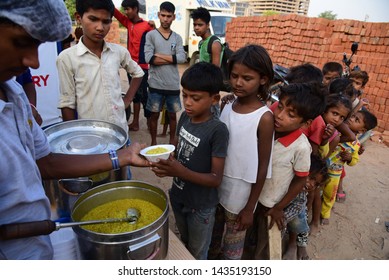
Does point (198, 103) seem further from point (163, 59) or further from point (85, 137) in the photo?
point (163, 59)

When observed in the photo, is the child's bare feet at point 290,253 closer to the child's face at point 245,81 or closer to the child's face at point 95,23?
the child's face at point 245,81

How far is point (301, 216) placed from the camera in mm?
2322

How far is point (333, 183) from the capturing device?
2.96 meters

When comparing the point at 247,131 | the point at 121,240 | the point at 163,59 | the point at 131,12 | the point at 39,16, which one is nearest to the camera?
the point at 39,16

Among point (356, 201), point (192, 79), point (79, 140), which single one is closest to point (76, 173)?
point (79, 140)

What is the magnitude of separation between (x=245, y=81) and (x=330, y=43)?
6240 mm

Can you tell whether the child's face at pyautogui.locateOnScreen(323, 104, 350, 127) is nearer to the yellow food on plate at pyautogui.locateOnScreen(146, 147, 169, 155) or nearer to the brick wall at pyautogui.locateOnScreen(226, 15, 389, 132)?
the yellow food on plate at pyautogui.locateOnScreen(146, 147, 169, 155)

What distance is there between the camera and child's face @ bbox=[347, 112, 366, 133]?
3.06 meters

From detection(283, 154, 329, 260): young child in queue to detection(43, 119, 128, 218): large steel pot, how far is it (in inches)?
54.5

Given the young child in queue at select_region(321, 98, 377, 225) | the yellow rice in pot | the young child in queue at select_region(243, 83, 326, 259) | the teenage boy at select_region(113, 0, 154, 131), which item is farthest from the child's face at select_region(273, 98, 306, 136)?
the teenage boy at select_region(113, 0, 154, 131)

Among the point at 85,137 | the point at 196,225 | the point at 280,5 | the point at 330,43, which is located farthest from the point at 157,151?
→ the point at 280,5

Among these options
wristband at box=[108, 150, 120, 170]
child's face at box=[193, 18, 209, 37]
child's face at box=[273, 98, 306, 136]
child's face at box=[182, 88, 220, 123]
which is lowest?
wristband at box=[108, 150, 120, 170]

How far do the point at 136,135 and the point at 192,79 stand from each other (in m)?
3.64

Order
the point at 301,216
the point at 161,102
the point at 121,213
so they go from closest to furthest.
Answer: the point at 121,213
the point at 301,216
the point at 161,102
